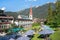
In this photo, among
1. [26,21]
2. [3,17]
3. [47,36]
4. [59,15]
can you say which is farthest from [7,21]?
[47,36]

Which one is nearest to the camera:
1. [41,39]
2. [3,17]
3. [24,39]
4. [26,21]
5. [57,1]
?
[24,39]

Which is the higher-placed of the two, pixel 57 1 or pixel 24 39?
pixel 57 1

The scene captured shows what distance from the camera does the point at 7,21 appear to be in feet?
240

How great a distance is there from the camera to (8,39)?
20.2 m

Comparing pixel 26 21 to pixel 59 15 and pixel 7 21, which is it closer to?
pixel 7 21

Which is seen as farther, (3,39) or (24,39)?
(3,39)

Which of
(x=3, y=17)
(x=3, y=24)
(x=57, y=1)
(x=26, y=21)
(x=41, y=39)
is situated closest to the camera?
(x=41, y=39)

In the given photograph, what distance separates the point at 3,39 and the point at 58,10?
112 ft

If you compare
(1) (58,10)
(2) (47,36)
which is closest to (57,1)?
(1) (58,10)

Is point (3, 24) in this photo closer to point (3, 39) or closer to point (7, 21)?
point (7, 21)

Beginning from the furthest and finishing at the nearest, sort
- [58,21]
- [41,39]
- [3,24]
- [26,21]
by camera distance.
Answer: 1. [26,21]
2. [3,24]
3. [58,21]
4. [41,39]

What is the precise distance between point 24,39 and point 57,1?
36990 millimetres

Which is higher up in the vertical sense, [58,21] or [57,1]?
[57,1]

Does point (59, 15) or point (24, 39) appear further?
point (59, 15)
